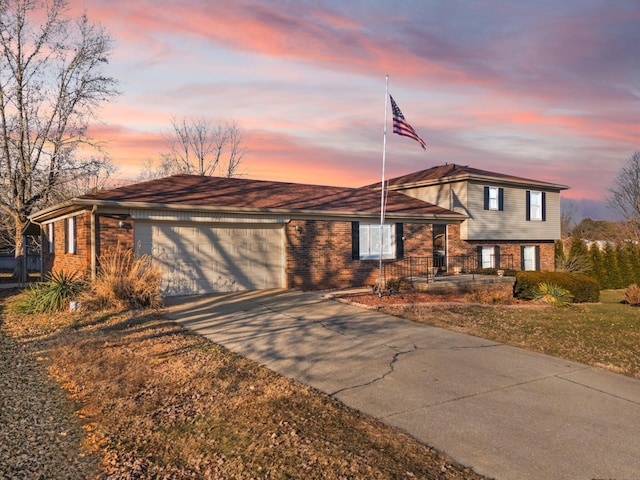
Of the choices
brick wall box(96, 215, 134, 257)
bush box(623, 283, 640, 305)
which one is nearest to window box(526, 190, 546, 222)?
bush box(623, 283, 640, 305)

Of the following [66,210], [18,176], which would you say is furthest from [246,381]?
[18,176]

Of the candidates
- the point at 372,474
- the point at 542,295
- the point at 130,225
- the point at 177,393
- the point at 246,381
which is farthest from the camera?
the point at 542,295

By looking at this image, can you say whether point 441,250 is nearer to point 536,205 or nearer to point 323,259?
point 536,205

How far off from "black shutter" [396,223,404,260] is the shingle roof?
67 cm

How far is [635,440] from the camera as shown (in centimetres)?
442

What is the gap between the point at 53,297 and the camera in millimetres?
11367

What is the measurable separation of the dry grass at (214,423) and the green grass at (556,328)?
4.85m

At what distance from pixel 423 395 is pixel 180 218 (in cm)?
1020

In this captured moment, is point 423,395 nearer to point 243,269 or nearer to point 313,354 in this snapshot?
point 313,354

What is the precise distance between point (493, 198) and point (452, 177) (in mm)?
2522

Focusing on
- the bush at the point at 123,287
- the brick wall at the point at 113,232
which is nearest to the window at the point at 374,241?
the bush at the point at 123,287

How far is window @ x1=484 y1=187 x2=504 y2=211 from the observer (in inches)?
866

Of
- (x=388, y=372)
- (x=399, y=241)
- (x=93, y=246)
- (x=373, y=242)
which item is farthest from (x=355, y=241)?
(x=388, y=372)

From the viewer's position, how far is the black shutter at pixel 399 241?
1823cm
